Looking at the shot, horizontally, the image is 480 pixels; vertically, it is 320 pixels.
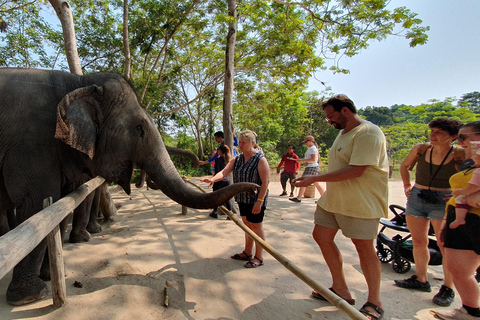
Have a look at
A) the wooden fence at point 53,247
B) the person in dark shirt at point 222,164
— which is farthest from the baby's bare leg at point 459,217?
the person in dark shirt at point 222,164

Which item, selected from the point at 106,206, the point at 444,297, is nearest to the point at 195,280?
the point at 444,297

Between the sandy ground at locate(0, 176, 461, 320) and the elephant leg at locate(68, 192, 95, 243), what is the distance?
0.51ft

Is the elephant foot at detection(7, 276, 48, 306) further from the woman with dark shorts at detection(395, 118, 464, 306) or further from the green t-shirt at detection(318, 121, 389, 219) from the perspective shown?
the woman with dark shorts at detection(395, 118, 464, 306)

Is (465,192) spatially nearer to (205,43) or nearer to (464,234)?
(464,234)

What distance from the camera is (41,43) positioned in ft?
43.2

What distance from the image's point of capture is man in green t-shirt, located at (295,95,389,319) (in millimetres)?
2289

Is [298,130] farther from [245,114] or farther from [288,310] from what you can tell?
[288,310]

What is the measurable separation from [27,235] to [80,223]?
3111mm

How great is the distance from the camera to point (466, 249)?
2.32m

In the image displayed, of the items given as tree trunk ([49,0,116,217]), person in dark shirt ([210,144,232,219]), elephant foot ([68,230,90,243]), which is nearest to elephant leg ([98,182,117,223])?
elephant foot ([68,230,90,243])

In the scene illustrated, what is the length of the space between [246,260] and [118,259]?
1.70m

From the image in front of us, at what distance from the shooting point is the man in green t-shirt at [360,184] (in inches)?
90.1

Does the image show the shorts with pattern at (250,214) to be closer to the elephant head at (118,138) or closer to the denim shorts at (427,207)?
the elephant head at (118,138)

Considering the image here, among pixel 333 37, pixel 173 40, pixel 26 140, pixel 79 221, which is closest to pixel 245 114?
pixel 173 40
